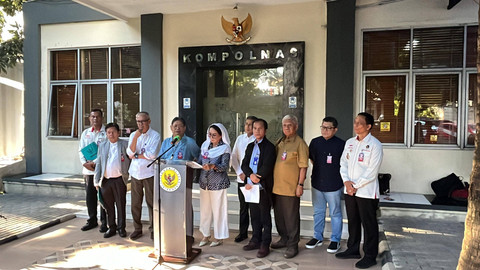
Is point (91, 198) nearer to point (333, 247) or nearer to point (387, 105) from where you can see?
point (333, 247)

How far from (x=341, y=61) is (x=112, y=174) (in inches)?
158

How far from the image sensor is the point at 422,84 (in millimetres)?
5910

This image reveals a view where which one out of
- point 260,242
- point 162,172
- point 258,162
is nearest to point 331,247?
point 260,242

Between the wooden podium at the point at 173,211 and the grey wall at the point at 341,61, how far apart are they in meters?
3.16

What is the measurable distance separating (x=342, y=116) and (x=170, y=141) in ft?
10.1

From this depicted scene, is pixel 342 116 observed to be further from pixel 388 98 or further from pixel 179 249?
pixel 179 249

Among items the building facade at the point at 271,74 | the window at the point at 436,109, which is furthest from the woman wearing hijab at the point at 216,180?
the window at the point at 436,109

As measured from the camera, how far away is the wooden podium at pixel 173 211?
3803mm

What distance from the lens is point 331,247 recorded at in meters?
4.19

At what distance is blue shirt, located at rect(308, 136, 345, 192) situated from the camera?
4.09 meters

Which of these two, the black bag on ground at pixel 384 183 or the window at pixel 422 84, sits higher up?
the window at pixel 422 84

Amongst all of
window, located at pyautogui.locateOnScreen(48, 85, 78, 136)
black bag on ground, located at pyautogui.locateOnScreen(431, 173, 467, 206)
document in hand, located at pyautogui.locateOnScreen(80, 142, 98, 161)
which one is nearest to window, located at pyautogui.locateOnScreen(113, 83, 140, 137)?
window, located at pyautogui.locateOnScreen(48, 85, 78, 136)

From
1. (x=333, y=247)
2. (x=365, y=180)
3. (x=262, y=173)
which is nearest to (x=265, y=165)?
(x=262, y=173)

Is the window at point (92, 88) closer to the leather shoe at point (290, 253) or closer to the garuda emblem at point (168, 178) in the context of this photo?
the garuda emblem at point (168, 178)
